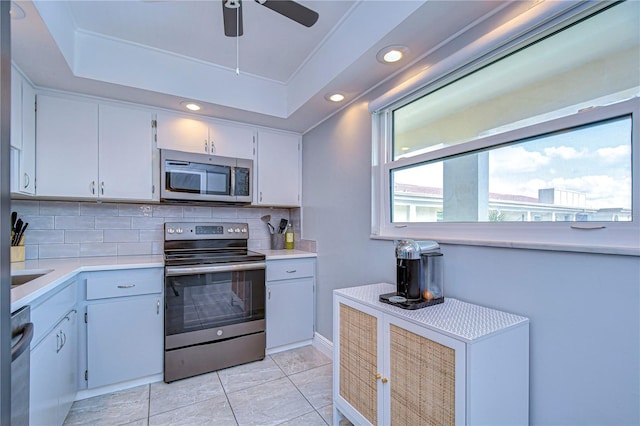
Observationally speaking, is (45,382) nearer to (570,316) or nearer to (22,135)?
(22,135)

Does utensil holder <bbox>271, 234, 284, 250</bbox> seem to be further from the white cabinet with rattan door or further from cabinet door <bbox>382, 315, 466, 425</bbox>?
cabinet door <bbox>382, 315, 466, 425</bbox>

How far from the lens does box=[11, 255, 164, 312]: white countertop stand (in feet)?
4.12

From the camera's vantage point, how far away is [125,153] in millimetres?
2471

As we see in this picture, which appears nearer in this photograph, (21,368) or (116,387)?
(21,368)

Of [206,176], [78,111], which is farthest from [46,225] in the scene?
[206,176]

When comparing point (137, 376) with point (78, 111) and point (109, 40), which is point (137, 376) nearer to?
point (78, 111)

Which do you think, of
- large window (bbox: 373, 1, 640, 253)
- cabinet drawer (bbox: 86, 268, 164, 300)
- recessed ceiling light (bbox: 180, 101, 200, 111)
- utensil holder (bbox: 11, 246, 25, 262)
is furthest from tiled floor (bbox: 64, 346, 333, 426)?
recessed ceiling light (bbox: 180, 101, 200, 111)

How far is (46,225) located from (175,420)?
74.2 inches

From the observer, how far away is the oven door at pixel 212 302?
7.52 ft

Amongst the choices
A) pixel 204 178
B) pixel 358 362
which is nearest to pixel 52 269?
pixel 204 178

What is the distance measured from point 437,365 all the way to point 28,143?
2888mm

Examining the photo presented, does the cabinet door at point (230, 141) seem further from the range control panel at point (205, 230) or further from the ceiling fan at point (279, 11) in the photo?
the ceiling fan at point (279, 11)

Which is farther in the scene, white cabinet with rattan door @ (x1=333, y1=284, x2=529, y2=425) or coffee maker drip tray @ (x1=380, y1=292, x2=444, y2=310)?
coffee maker drip tray @ (x1=380, y1=292, x2=444, y2=310)

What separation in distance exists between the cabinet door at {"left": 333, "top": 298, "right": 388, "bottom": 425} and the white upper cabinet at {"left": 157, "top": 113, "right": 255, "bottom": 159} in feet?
6.07
